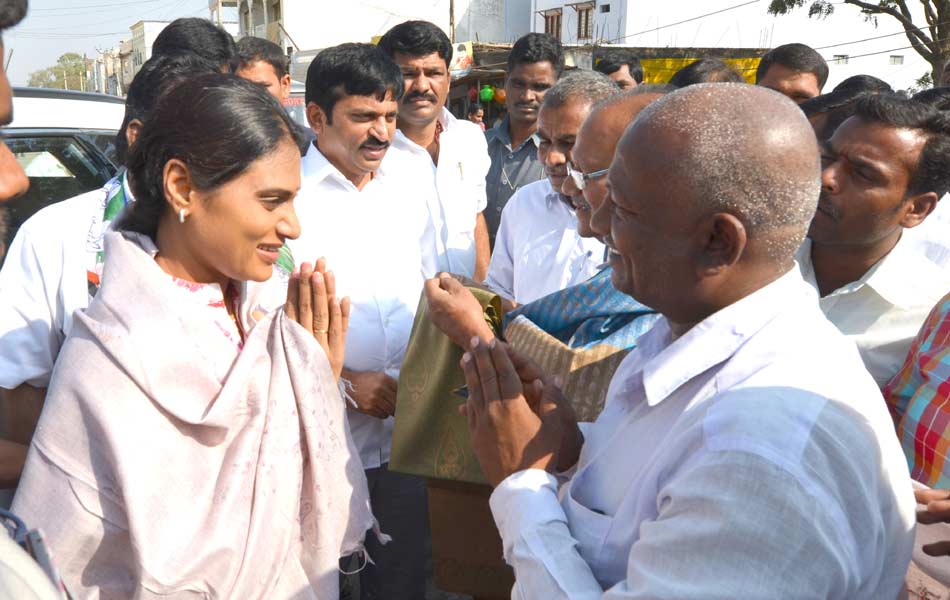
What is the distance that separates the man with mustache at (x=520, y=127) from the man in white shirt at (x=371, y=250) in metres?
1.54

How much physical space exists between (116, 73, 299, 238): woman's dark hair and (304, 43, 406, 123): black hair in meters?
1.15

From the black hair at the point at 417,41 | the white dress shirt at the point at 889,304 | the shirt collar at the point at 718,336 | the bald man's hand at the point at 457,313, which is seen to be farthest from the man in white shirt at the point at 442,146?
the shirt collar at the point at 718,336

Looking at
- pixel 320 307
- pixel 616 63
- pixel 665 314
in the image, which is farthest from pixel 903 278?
pixel 616 63

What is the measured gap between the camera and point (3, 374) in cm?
212

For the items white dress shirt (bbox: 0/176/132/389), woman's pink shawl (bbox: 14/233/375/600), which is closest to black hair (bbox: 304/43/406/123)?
white dress shirt (bbox: 0/176/132/389)

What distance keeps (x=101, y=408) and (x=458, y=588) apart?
1087 mm

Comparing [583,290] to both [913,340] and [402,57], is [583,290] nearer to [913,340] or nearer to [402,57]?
[913,340]

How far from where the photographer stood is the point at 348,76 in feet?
10.4

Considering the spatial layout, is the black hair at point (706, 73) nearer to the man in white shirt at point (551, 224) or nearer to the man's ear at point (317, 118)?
the man in white shirt at point (551, 224)

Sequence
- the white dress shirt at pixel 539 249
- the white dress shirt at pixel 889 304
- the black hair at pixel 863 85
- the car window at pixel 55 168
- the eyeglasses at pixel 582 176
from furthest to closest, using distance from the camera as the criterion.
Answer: the car window at pixel 55 168
the black hair at pixel 863 85
the white dress shirt at pixel 539 249
the white dress shirt at pixel 889 304
the eyeglasses at pixel 582 176

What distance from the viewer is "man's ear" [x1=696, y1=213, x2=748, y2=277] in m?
1.34

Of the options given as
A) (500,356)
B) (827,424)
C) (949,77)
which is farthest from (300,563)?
(949,77)

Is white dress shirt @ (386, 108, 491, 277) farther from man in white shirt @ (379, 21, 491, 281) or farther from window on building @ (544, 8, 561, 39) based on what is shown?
window on building @ (544, 8, 561, 39)

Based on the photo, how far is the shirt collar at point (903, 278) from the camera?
246 centimetres
